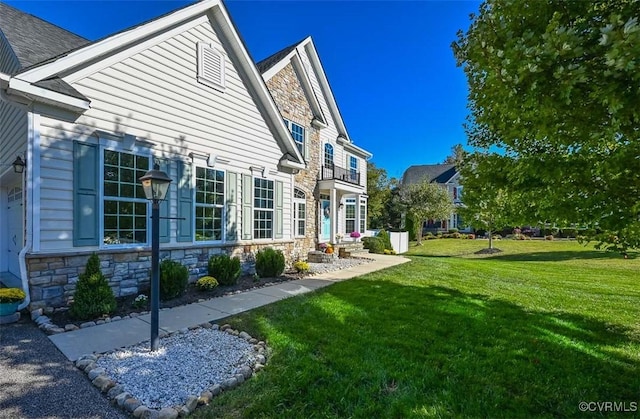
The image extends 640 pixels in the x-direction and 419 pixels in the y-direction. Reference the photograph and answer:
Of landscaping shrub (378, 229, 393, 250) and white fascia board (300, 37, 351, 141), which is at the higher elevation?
white fascia board (300, 37, 351, 141)

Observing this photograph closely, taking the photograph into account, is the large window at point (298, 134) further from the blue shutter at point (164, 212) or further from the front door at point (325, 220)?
the blue shutter at point (164, 212)

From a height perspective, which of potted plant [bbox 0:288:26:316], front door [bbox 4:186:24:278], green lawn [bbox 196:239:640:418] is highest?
front door [bbox 4:186:24:278]

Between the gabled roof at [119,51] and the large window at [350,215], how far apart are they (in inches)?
284

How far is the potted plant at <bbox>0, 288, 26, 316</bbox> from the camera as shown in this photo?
4.97m

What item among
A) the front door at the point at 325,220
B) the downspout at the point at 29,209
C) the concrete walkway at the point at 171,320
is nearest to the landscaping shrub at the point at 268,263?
the concrete walkway at the point at 171,320

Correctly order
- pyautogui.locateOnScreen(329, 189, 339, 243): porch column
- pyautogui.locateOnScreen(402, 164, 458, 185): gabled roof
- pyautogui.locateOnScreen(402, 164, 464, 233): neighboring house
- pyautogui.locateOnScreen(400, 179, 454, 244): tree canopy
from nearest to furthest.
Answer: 1. pyautogui.locateOnScreen(329, 189, 339, 243): porch column
2. pyautogui.locateOnScreen(400, 179, 454, 244): tree canopy
3. pyautogui.locateOnScreen(402, 164, 464, 233): neighboring house
4. pyautogui.locateOnScreen(402, 164, 458, 185): gabled roof

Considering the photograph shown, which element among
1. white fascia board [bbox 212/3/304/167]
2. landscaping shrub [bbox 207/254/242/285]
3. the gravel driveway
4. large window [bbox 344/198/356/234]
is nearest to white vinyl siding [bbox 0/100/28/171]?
the gravel driveway

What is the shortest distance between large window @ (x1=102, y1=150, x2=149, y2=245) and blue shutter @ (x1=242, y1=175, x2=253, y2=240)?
9.31 ft

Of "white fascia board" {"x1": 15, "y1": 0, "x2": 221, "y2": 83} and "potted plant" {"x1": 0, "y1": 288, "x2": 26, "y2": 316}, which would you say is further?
"white fascia board" {"x1": 15, "y1": 0, "x2": 221, "y2": 83}

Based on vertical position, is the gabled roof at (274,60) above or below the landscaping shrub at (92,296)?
above

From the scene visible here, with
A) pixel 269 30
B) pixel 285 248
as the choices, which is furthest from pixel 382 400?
pixel 269 30

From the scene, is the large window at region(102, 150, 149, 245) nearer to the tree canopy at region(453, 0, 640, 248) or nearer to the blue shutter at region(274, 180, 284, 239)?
the blue shutter at region(274, 180, 284, 239)

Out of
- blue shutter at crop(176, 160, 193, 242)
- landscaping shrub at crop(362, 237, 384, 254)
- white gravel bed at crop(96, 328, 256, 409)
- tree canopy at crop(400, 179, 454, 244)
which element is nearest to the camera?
white gravel bed at crop(96, 328, 256, 409)

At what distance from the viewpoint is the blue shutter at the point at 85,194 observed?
5.74m
